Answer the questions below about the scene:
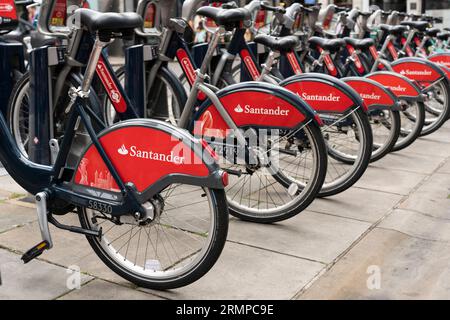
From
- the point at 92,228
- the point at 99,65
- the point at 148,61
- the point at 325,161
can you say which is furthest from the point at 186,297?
the point at 148,61

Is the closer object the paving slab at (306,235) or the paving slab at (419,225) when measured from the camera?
the paving slab at (306,235)

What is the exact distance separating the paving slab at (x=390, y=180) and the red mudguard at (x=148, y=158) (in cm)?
257

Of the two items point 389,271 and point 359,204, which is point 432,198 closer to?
point 359,204

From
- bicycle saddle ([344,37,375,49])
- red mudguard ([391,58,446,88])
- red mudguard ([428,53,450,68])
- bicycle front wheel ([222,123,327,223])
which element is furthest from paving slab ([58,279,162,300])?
red mudguard ([428,53,450,68])

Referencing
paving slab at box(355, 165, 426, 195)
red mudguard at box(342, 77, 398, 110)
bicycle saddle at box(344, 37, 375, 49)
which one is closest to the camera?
paving slab at box(355, 165, 426, 195)

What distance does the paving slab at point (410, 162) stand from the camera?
5.82 m

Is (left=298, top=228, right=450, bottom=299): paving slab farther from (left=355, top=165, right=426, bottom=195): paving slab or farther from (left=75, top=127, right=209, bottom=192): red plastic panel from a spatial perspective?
(left=355, top=165, right=426, bottom=195): paving slab

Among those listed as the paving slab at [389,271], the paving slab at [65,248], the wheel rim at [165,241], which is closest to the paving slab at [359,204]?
the paving slab at [389,271]

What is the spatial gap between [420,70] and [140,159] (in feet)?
15.7

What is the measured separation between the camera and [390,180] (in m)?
5.36

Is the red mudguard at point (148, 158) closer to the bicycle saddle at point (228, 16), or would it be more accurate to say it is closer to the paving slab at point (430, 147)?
the bicycle saddle at point (228, 16)

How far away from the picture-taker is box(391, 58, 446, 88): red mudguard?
22.5 feet

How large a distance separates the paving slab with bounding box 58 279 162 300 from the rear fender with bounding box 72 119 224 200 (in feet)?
1.59

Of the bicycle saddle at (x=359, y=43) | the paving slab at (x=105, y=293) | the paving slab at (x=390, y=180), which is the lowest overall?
the paving slab at (x=390, y=180)
